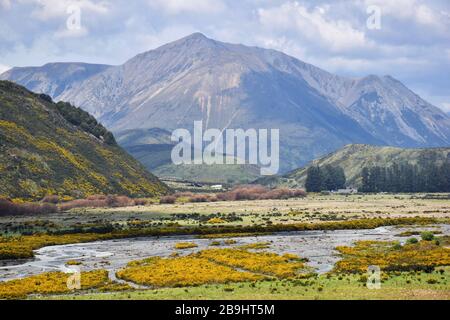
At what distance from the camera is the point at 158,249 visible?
87500 mm

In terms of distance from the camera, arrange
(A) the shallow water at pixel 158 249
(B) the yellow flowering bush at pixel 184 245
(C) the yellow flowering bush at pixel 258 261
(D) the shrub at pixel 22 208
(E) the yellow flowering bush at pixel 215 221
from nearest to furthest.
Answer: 1. (C) the yellow flowering bush at pixel 258 261
2. (A) the shallow water at pixel 158 249
3. (B) the yellow flowering bush at pixel 184 245
4. (E) the yellow flowering bush at pixel 215 221
5. (D) the shrub at pixel 22 208

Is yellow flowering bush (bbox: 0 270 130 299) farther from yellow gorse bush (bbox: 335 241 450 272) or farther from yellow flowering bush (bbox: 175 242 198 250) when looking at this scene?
yellow flowering bush (bbox: 175 242 198 250)

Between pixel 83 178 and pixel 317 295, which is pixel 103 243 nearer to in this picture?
pixel 317 295

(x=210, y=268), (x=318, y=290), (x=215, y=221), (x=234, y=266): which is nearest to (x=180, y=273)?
(x=210, y=268)

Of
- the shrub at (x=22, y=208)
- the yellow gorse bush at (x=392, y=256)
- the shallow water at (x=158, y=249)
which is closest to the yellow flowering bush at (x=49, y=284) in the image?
the shallow water at (x=158, y=249)

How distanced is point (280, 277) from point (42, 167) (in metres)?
136

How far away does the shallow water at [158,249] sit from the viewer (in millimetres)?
70438

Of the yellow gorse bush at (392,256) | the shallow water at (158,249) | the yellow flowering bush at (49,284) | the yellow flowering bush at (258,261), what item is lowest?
the shallow water at (158,249)

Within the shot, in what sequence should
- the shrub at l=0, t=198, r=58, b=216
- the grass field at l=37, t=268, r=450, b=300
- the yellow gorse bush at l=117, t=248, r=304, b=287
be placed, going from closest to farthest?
the grass field at l=37, t=268, r=450, b=300 → the yellow gorse bush at l=117, t=248, r=304, b=287 → the shrub at l=0, t=198, r=58, b=216

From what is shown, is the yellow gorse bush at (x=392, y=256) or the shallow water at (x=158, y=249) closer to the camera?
the yellow gorse bush at (x=392, y=256)

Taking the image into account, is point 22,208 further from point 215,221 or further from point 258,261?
point 258,261

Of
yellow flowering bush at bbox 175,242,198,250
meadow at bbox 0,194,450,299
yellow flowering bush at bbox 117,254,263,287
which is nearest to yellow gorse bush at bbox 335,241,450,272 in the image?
meadow at bbox 0,194,450,299

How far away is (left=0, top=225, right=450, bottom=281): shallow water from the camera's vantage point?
70438 mm

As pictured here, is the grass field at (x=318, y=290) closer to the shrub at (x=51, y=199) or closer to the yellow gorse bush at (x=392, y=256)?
the yellow gorse bush at (x=392, y=256)
